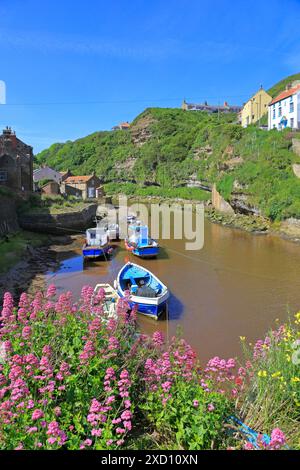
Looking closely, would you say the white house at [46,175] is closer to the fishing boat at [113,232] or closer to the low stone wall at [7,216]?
the low stone wall at [7,216]

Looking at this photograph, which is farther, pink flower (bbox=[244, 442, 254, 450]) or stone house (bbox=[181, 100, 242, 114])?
stone house (bbox=[181, 100, 242, 114])

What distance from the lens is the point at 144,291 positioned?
44.2ft

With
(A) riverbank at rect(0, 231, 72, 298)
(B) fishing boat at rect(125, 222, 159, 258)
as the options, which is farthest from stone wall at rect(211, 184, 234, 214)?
(A) riverbank at rect(0, 231, 72, 298)

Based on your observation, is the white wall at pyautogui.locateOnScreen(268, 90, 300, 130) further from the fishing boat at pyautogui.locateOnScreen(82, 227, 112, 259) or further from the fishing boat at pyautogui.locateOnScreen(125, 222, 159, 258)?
the fishing boat at pyautogui.locateOnScreen(82, 227, 112, 259)

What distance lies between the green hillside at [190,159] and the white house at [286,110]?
2403mm

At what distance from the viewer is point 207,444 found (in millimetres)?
3732

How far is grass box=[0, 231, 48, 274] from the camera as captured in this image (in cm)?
1905

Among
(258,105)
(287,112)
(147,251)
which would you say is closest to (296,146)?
(287,112)

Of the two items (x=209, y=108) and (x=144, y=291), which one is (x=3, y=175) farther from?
(x=209, y=108)

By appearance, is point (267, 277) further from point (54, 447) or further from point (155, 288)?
point (54, 447)

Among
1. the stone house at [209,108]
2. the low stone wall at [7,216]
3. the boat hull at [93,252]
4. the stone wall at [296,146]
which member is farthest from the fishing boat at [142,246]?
the stone house at [209,108]

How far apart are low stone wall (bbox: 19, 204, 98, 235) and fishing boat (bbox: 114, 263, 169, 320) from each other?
1541 centimetres

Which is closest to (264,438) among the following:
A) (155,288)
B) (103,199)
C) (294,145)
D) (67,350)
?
(67,350)

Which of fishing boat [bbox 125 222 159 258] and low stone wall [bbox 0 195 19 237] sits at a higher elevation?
low stone wall [bbox 0 195 19 237]
